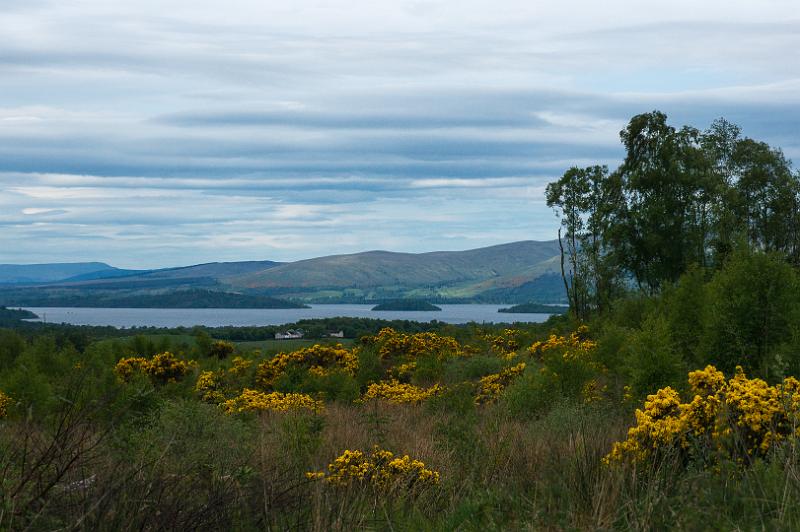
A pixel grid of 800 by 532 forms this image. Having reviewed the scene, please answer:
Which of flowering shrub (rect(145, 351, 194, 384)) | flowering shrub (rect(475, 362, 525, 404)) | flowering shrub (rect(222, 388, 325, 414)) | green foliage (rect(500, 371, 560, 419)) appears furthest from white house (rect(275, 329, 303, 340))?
green foliage (rect(500, 371, 560, 419))

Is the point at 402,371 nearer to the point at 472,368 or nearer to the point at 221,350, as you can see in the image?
the point at 472,368

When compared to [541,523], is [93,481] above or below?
above

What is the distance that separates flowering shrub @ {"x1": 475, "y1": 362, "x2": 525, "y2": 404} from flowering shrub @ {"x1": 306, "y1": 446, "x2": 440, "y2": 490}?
8.42 m

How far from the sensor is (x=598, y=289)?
44.7 m

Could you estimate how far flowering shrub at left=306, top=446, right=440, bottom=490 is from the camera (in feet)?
26.8

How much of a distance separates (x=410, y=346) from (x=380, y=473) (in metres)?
18.9

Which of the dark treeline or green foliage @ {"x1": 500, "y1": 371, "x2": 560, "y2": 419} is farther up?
the dark treeline

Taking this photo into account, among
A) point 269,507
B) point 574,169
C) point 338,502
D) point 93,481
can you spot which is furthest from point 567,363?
point 574,169

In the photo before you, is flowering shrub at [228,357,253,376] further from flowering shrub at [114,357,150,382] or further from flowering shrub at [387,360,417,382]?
flowering shrub at [387,360,417,382]

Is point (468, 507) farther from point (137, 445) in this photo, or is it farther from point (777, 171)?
point (777, 171)

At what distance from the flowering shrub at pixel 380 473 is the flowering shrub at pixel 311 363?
1379 cm

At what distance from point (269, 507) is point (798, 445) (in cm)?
460

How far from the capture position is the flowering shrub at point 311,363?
2316cm

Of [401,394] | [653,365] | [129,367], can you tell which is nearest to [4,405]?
[129,367]
